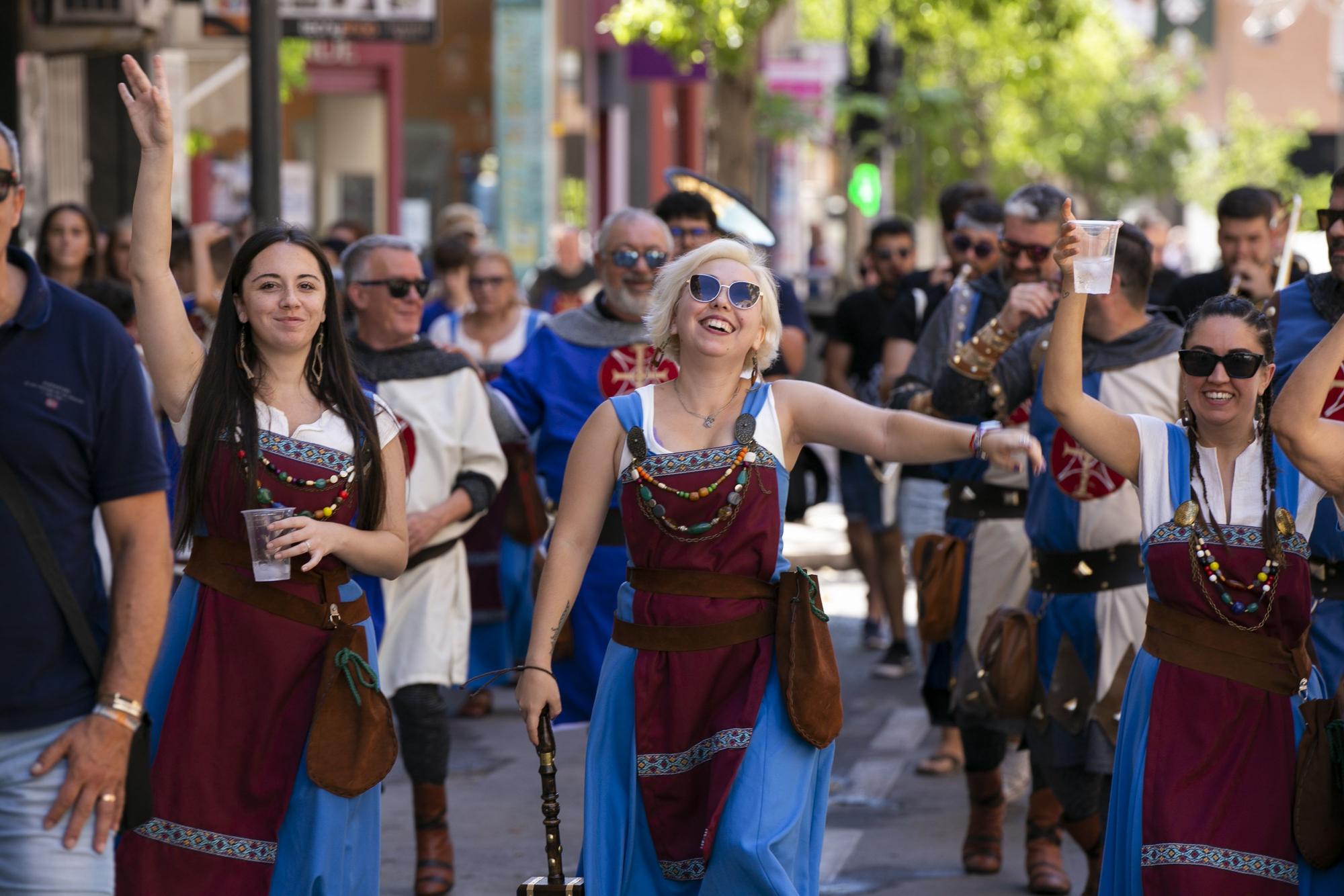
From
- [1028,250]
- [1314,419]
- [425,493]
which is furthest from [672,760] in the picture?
[1028,250]

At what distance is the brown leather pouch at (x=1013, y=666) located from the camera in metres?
6.48

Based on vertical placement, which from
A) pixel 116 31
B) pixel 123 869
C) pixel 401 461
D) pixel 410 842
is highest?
pixel 116 31

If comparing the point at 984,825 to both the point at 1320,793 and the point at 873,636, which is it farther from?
the point at 873,636

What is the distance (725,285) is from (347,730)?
1398 mm

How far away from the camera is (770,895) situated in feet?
15.4

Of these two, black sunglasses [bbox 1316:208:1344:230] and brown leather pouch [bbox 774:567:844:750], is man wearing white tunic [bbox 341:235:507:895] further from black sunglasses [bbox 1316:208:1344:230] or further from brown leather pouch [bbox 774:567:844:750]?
black sunglasses [bbox 1316:208:1344:230]

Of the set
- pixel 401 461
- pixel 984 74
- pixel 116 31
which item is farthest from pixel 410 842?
pixel 984 74

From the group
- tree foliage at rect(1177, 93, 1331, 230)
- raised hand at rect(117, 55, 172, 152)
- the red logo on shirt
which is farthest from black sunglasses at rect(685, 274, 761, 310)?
tree foliage at rect(1177, 93, 1331, 230)

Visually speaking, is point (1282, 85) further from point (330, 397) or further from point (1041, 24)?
point (330, 397)

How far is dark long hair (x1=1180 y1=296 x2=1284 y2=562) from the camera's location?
4883 millimetres

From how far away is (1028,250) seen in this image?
7238 millimetres

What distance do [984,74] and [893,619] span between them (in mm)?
27308

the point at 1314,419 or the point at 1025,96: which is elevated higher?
the point at 1025,96

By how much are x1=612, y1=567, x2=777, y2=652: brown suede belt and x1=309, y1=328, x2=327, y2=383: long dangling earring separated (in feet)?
3.32
